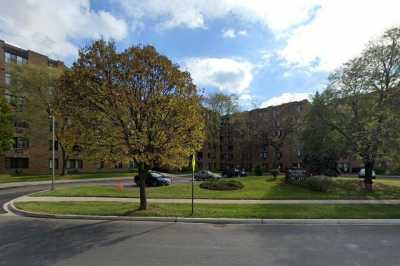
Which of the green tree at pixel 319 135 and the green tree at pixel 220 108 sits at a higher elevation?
the green tree at pixel 220 108

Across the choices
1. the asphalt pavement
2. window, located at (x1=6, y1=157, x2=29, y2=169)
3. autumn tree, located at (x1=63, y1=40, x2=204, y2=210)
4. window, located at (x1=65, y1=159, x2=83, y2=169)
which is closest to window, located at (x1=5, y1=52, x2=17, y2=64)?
window, located at (x1=6, y1=157, x2=29, y2=169)

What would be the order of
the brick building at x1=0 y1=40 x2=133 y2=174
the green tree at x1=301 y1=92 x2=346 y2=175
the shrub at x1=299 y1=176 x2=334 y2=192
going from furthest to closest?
the brick building at x1=0 y1=40 x2=133 y2=174 < the green tree at x1=301 y1=92 x2=346 y2=175 < the shrub at x1=299 y1=176 x2=334 y2=192

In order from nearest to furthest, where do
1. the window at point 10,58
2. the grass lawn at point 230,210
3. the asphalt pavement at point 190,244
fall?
1. the asphalt pavement at point 190,244
2. the grass lawn at point 230,210
3. the window at point 10,58

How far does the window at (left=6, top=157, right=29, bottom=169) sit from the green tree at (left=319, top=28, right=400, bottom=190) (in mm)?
46278

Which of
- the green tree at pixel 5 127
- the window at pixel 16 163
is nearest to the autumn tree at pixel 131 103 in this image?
the green tree at pixel 5 127

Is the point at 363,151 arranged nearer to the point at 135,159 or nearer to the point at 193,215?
the point at 193,215

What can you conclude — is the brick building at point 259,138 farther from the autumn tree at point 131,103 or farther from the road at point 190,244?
the road at point 190,244

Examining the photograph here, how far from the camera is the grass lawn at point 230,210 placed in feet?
40.3

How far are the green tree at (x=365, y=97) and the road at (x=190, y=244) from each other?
1153 cm

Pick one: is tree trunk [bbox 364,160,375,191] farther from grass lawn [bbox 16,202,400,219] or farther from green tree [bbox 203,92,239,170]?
green tree [bbox 203,92,239,170]

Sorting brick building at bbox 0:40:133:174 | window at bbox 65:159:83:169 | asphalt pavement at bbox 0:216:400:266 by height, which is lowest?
window at bbox 65:159:83:169

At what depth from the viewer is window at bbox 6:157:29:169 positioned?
4725 centimetres

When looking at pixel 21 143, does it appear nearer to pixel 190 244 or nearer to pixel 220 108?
pixel 220 108

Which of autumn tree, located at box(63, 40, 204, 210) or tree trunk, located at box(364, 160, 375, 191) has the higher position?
autumn tree, located at box(63, 40, 204, 210)
